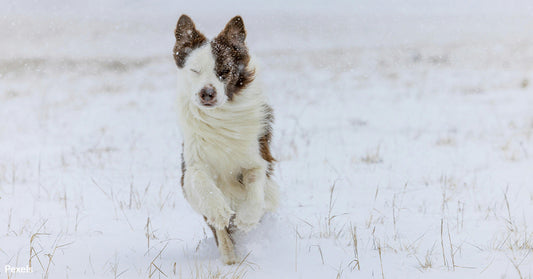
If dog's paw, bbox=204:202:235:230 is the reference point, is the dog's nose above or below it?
above

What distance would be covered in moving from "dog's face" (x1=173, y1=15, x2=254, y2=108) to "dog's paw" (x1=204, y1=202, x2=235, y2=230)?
0.76m

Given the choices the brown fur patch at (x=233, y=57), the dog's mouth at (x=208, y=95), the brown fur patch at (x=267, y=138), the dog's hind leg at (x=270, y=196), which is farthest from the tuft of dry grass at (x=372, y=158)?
the dog's mouth at (x=208, y=95)

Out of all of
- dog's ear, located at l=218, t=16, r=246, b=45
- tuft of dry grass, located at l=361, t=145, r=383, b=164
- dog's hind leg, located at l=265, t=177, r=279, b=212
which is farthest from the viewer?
tuft of dry grass, located at l=361, t=145, r=383, b=164

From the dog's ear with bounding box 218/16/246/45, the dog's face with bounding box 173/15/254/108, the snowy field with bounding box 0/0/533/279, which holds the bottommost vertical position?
the snowy field with bounding box 0/0/533/279

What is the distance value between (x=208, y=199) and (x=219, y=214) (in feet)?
0.46

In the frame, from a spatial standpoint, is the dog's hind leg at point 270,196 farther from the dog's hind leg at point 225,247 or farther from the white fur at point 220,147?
the dog's hind leg at point 225,247

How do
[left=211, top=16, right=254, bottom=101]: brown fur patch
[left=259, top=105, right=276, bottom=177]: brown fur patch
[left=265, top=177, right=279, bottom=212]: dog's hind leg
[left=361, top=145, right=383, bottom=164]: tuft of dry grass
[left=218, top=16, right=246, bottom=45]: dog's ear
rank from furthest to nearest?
[left=361, top=145, right=383, bottom=164]: tuft of dry grass, [left=265, top=177, right=279, bottom=212]: dog's hind leg, [left=259, top=105, right=276, bottom=177]: brown fur patch, [left=218, top=16, right=246, bottom=45]: dog's ear, [left=211, top=16, right=254, bottom=101]: brown fur patch

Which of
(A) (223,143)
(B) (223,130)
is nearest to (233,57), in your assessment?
(B) (223,130)

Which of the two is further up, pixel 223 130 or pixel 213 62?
pixel 213 62

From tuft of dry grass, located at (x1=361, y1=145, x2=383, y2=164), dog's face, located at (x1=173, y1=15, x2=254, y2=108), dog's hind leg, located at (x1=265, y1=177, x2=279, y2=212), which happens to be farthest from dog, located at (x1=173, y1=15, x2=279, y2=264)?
tuft of dry grass, located at (x1=361, y1=145, x2=383, y2=164)

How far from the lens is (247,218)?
3754 mm

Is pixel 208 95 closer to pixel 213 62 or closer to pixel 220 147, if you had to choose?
pixel 213 62

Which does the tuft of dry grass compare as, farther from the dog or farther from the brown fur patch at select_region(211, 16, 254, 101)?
the brown fur patch at select_region(211, 16, 254, 101)

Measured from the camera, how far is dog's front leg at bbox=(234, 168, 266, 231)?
148 inches
